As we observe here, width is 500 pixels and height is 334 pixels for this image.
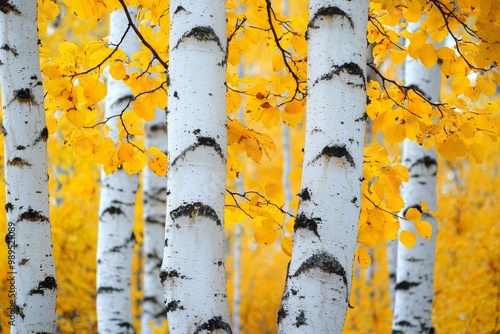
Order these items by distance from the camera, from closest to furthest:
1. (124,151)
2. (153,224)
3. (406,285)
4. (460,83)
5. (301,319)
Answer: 1. (301,319)
2. (124,151)
3. (460,83)
4. (406,285)
5. (153,224)

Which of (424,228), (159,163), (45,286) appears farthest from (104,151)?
(424,228)

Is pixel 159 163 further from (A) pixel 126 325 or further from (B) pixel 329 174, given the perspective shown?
(A) pixel 126 325

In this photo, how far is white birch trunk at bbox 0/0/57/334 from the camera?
68.5 inches

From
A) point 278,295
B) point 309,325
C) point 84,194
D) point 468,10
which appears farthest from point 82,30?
point 309,325

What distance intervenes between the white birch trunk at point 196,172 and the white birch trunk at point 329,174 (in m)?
0.21

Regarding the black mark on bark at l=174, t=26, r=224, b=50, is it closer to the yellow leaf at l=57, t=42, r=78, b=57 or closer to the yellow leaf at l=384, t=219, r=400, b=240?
the yellow leaf at l=57, t=42, r=78, b=57

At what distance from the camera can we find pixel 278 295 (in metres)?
10.4

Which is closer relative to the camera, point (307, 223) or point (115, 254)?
point (307, 223)

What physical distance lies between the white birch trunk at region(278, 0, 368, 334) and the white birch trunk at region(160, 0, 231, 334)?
21cm

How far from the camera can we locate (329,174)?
135 centimetres

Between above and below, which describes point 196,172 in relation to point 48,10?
below

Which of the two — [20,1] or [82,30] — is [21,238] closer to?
[20,1]

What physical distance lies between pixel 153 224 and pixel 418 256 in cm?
225

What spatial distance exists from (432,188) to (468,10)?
1.64 metres
